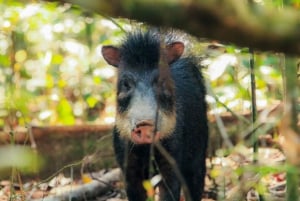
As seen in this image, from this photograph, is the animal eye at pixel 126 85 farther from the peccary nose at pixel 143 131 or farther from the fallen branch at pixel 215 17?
the fallen branch at pixel 215 17

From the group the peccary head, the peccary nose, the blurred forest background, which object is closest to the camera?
the peccary nose

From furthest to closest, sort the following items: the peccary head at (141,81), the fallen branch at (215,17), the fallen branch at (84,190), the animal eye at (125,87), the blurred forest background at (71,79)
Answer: the blurred forest background at (71,79) → the fallen branch at (84,190) → the animal eye at (125,87) → the peccary head at (141,81) → the fallen branch at (215,17)

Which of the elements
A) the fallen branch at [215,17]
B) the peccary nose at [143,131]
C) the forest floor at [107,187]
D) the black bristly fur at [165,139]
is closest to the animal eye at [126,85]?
the black bristly fur at [165,139]

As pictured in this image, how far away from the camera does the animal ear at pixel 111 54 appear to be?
5.54 meters

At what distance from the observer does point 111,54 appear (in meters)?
5.58

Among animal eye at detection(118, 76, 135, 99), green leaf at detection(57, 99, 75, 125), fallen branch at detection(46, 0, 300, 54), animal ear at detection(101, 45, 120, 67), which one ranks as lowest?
green leaf at detection(57, 99, 75, 125)

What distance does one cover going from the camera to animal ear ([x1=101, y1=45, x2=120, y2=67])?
18.2 ft

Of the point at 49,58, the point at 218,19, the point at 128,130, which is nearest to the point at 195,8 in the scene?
the point at 218,19

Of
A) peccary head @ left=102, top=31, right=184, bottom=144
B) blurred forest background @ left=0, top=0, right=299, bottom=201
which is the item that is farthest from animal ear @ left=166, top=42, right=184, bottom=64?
blurred forest background @ left=0, top=0, right=299, bottom=201

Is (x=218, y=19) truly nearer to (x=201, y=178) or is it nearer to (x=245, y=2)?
(x=245, y=2)

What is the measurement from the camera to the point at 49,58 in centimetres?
871

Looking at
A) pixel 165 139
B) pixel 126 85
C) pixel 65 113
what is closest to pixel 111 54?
pixel 126 85

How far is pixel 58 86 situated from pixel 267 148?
366 cm

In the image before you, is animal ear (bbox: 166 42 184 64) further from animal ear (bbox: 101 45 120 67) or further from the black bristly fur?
animal ear (bbox: 101 45 120 67)
